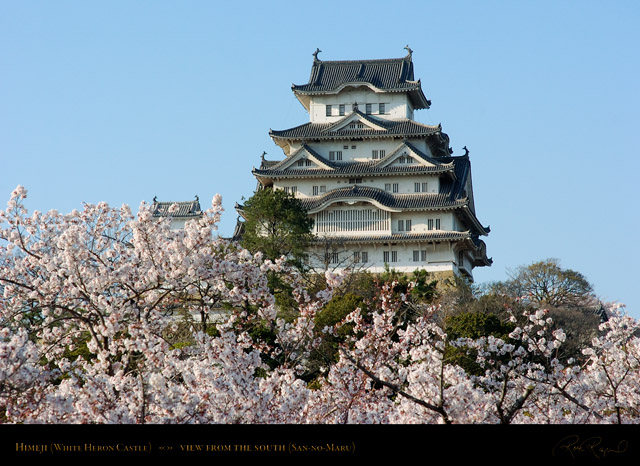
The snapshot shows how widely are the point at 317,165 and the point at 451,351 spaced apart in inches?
1158

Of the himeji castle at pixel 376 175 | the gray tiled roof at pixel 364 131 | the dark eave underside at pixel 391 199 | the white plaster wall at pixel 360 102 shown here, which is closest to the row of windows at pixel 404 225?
the himeji castle at pixel 376 175

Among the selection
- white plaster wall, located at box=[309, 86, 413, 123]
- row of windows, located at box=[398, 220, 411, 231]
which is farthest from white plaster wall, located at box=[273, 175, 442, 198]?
white plaster wall, located at box=[309, 86, 413, 123]

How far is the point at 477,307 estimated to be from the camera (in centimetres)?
3475

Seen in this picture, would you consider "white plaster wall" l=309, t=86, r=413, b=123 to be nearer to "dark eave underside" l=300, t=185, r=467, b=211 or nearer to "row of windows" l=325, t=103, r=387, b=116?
"row of windows" l=325, t=103, r=387, b=116

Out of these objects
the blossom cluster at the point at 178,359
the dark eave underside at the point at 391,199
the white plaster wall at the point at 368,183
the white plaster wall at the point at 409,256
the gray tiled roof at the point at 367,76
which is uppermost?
the gray tiled roof at the point at 367,76

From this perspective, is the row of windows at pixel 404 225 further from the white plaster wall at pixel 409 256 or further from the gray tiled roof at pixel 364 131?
the gray tiled roof at pixel 364 131

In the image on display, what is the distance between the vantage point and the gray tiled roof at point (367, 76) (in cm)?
5581

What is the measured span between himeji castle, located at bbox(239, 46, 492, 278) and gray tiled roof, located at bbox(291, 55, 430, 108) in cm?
7

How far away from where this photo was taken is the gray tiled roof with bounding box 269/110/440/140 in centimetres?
5378

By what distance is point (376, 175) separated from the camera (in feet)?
173

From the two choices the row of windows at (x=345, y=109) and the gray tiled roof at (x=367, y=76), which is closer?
the gray tiled roof at (x=367, y=76)

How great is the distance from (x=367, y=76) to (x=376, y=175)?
741 centimetres

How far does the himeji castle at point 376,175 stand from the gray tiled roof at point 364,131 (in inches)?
2.3

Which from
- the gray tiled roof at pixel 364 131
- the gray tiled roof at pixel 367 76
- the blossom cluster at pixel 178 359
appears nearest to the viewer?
the blossom cluster at pixel 178 359
